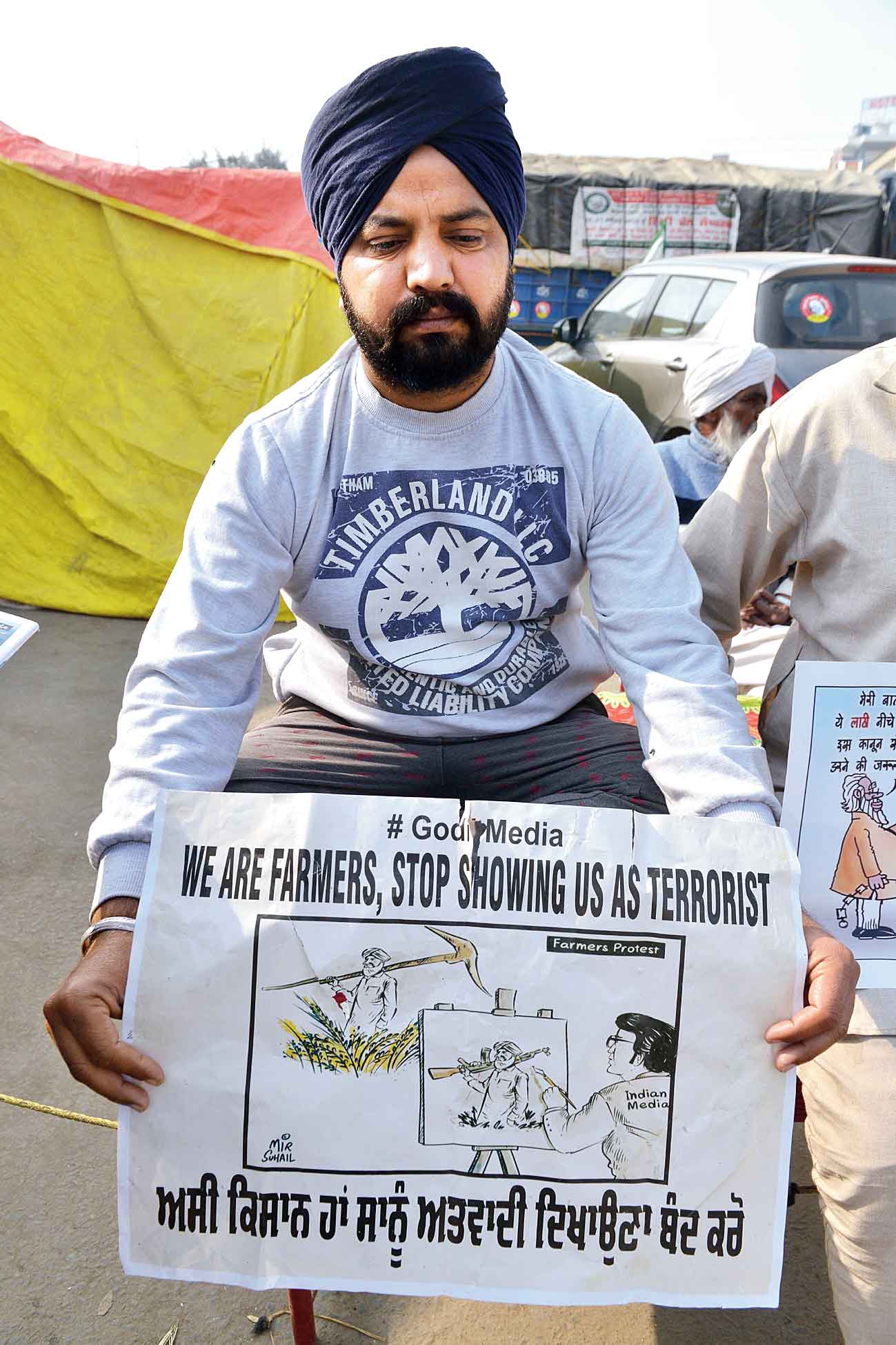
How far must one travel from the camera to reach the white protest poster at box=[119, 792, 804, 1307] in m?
1.21

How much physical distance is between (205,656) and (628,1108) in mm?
755

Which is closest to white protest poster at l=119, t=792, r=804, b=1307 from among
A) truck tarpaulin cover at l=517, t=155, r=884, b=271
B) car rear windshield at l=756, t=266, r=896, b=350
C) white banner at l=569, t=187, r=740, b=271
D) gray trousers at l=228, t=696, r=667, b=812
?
gray trousers at l=228, t=696, r=667, b=812

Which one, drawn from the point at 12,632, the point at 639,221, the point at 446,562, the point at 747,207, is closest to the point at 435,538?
the point at 446,562

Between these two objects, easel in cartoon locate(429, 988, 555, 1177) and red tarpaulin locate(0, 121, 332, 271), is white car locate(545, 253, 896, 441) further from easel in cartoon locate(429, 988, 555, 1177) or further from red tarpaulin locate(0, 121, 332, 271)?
easel in cartoon locate(429, 988, 555, 1177)

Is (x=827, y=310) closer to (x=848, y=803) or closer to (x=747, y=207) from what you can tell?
(x=848, y=803)

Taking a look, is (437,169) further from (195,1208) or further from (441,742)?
(195,1208)

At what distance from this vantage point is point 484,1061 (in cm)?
121

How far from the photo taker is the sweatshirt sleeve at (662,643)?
4.68 ft

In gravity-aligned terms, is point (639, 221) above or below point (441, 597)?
above

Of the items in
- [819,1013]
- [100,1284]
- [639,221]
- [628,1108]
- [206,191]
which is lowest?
[100,1284]

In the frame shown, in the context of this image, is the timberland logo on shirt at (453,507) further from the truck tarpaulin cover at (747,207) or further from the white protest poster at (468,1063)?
the truck tarpaulin cover at (747,207)

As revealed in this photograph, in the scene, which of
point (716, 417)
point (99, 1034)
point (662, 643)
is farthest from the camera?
point (716, 417)

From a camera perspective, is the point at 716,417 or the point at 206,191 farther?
the point at 206,191

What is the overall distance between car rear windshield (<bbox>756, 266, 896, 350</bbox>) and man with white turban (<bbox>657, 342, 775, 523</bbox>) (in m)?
1.56
